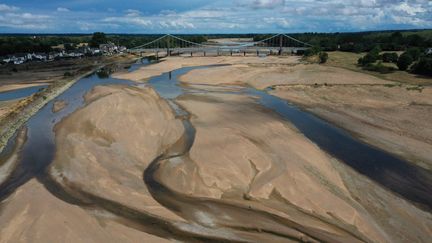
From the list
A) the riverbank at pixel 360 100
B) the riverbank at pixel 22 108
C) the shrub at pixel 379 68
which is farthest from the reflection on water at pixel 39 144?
the shrub at pixel 379 68

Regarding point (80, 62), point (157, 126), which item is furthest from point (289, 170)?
point (80, 62)

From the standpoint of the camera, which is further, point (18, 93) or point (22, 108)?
point (18, 93)

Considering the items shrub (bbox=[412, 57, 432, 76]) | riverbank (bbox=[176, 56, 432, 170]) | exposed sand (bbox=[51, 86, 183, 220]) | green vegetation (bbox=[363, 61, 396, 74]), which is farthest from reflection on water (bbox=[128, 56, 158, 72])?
shrub (bbox=[412, 57, 432, 76])

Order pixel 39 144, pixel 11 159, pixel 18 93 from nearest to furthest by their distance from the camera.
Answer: pixel 11 159 < pixel 39 144 < pixel 18 93

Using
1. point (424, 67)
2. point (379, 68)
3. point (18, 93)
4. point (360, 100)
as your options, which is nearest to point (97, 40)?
point (18, 93)

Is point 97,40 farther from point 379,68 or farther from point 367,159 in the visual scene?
point 367,159

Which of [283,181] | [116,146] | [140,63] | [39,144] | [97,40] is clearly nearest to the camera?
[283,181]

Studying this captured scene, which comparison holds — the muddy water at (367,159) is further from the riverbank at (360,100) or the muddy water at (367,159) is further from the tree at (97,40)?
the tree at (97,40)
